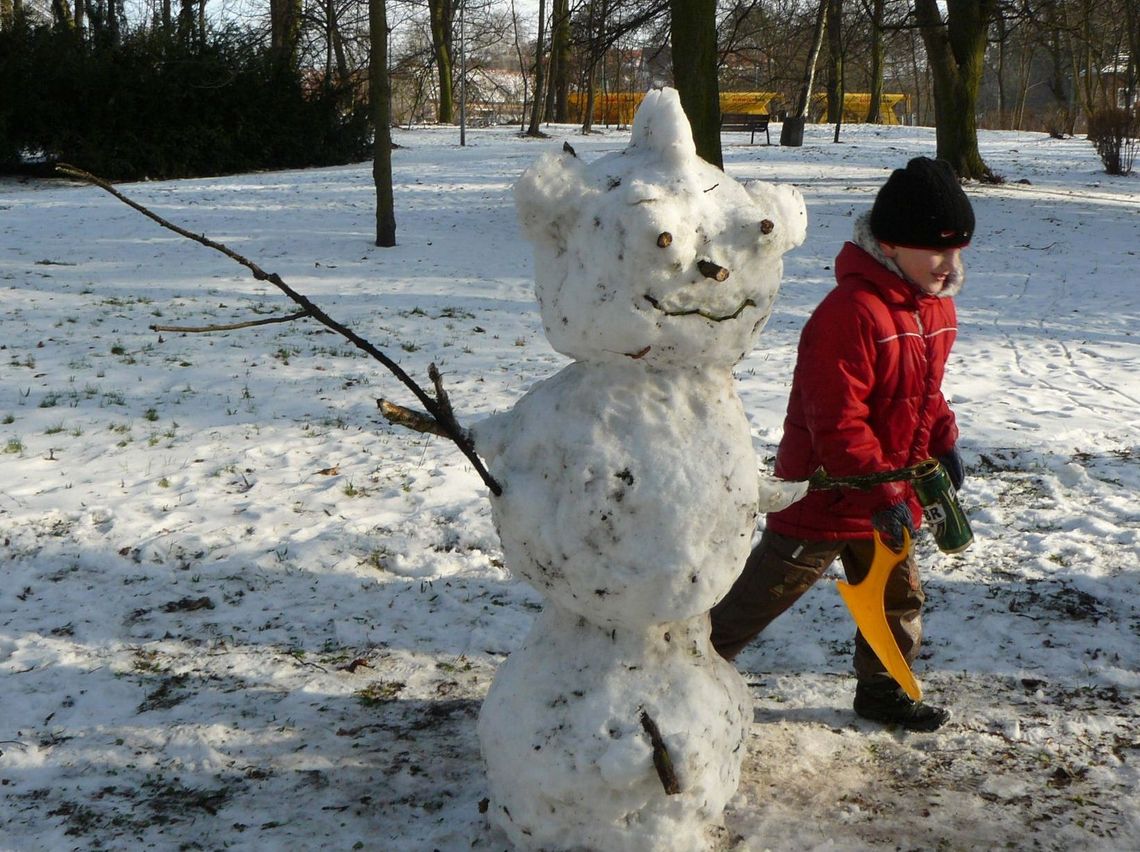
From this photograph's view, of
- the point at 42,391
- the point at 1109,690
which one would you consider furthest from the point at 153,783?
the point at 42,391

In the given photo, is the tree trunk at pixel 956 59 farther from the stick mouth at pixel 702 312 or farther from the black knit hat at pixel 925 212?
the stick mouth at pixel 702 312

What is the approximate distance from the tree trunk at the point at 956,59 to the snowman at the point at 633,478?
14554mm

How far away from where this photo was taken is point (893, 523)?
2.90m

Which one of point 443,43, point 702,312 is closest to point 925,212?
point 702,312

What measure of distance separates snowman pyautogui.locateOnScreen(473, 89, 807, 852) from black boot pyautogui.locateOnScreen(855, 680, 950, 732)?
1.08 m

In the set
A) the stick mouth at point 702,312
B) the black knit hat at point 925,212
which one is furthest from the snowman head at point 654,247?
the black knit hat at point 925,212

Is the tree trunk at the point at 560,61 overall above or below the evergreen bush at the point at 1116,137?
above

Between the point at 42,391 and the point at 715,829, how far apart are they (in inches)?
220

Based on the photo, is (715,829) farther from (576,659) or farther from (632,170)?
(632,170)

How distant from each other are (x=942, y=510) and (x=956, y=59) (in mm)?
14674

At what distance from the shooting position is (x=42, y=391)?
21.7 ft

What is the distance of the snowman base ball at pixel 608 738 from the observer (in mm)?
2406

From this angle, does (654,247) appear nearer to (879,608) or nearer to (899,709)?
(879,608)

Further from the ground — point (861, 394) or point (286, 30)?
point (286, 30)
